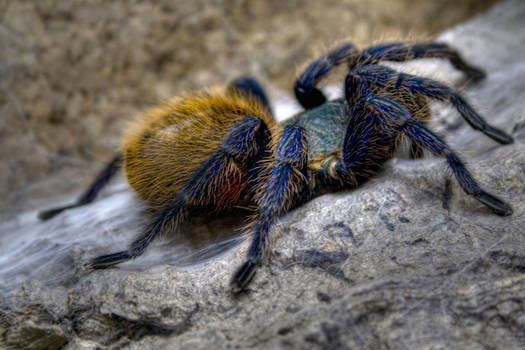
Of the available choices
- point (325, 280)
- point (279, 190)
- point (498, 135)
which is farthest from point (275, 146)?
point (498, 135)

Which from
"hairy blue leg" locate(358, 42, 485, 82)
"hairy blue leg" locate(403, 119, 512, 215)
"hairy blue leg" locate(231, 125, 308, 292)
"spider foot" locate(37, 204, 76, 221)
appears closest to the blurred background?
"hairy blue leg" locate(358, 42, 485, 82)

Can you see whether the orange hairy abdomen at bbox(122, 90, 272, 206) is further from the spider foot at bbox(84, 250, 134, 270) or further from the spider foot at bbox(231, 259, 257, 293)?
the spider foot at bbox(231, 259, 257, 293)

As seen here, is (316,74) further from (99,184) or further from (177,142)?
(99,184)

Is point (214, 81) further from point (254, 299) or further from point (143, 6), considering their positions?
point (254, 299)

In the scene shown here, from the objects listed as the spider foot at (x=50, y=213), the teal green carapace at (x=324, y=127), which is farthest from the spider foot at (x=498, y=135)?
the spider foot at (x=50, y=213)

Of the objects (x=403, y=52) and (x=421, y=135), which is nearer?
(x=421, y=135)

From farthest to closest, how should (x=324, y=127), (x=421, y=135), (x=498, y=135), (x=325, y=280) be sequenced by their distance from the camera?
(x=324, y=127), (x=498, y=135), (x=421, y=135), (x=325, y=280)

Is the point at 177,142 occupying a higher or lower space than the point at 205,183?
higher
